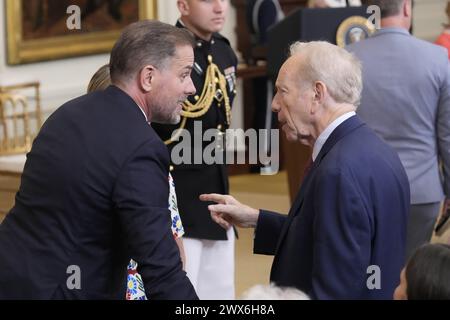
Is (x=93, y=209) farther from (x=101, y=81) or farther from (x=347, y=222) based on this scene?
(x=101, y=81)

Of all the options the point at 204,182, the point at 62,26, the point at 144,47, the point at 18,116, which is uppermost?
the point at 144,47

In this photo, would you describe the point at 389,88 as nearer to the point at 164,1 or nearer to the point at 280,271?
the point at 280,271

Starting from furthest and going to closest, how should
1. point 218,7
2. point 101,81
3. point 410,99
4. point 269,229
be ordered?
point 218,7 < point 410,99 < point 101,81 < point 269,229

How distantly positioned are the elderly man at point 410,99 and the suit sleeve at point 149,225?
1.78 meters

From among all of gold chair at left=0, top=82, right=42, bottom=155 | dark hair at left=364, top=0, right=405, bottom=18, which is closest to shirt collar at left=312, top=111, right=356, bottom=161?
dark hair at left=364, top=0, right=405, bottom=18

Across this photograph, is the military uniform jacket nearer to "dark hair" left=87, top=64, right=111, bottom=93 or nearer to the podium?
the podium

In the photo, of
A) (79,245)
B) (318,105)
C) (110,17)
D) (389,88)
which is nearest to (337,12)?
(389,88)

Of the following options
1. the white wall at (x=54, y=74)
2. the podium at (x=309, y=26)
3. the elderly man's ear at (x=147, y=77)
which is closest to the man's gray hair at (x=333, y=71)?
the elderly man's ear at (x=147, y=77)

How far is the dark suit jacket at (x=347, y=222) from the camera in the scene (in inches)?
104

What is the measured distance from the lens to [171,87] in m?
2.81

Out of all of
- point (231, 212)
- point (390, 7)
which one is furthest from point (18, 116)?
point (231, 212)

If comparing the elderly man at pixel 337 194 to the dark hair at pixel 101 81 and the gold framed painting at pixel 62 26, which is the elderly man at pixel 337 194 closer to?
the dark hair at pixel 101 81

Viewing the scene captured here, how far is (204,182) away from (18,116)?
313 centimetres

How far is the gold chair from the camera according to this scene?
688cm
